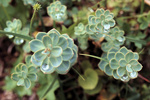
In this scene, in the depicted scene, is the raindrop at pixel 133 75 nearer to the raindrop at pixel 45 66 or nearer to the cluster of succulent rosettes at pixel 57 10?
the raindrop at pixel 45 66

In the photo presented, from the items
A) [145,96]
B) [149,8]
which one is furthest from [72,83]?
[149,8]

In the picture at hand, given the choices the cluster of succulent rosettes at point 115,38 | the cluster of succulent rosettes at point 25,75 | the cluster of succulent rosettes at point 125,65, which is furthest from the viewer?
the cluster of succulent rosettes at point 115,38

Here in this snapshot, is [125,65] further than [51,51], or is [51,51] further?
[125,65]

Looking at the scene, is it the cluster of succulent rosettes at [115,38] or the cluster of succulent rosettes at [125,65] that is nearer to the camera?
the cluster of succulent rosettes at [125,65]

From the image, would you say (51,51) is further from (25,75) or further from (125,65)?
(125,65)

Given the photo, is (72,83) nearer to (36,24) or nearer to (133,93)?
(133,93)

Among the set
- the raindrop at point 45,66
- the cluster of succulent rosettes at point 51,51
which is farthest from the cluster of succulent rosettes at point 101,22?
the raindrop at point 45,66

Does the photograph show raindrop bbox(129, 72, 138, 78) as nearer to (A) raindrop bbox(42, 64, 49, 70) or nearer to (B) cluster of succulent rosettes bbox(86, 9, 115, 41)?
(B) cluster of succulent rosettes bbox(86, 9, 115, 41)

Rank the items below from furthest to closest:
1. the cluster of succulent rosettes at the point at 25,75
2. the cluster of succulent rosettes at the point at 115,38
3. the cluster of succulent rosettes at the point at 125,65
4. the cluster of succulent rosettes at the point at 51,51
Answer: the cluster of succulent rosettes at the point at 115,38 → the cluster of succulent rosettes at the point at 25,75 → the cluster of succulent rosettes at the point at 125,65 → the cluster of succulent rosettes at the point at 51,51

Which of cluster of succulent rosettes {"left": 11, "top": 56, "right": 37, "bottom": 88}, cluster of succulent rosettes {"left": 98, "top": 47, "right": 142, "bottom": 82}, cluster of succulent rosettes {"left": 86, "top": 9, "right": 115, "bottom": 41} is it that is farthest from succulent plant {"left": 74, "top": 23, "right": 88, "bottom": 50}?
cluster of succulent rosettes {"left": 11, "top": 56, "right": 37, "bottom": 88}

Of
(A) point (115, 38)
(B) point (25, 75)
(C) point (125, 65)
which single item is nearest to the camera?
(C) point (125, 65)

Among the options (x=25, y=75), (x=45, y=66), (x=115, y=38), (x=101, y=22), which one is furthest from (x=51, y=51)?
(x=115, y=38)
